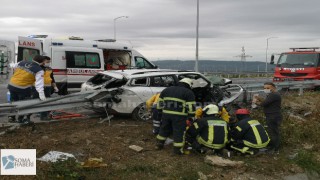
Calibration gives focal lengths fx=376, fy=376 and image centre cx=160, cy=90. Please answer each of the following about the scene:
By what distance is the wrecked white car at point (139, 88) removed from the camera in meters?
9.33

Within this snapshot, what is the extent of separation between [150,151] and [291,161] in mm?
2633

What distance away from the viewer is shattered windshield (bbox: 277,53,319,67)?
747 inches

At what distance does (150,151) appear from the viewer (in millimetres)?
7043

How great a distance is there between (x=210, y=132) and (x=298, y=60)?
14.0 metres

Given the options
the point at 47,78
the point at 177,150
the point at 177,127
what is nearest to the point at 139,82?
the point at 47,78

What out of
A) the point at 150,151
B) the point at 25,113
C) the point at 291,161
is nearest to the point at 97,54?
the point at 25,113

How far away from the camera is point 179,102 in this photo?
689 centimetres

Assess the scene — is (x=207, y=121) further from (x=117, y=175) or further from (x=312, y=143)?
(x=312, y=143)

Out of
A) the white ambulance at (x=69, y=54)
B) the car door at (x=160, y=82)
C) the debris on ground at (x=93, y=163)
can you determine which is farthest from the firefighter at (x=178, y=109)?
the white ambulance at (x=69, y=54)

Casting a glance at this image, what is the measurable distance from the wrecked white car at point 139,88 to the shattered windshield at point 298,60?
9.90 metres

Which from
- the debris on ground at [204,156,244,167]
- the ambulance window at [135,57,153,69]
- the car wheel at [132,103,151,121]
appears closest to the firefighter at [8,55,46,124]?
the car wheel at [132,103,151,121]

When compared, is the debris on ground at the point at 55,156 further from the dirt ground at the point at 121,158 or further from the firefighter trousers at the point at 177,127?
the firefighter trousers at the point at 177,127

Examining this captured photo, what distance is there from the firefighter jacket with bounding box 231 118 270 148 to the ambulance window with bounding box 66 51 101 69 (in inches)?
339
